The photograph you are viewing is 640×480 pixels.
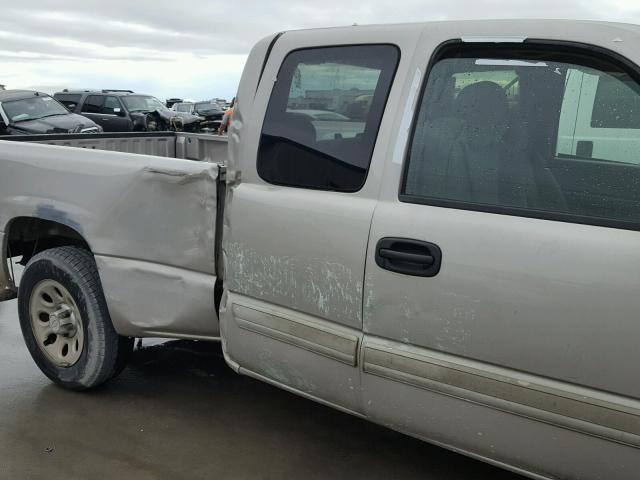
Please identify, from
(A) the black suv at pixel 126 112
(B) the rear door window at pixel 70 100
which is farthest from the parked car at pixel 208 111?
(B) the rear door window at pixel 70 100

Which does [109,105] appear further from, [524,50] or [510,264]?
[510,264]

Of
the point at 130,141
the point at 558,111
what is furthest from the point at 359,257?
the point at 130,141

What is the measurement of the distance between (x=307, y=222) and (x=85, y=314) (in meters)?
1.58

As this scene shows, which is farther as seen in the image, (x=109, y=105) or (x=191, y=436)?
(x=109, y=105)

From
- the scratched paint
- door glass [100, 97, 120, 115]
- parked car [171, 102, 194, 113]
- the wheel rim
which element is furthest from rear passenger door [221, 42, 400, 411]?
parked car [171, 102, 194, 113]

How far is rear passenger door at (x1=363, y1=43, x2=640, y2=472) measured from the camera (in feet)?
6.75

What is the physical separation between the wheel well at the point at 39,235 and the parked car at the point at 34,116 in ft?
36.9

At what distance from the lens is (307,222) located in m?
2.66

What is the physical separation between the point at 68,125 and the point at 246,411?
13.0 meters

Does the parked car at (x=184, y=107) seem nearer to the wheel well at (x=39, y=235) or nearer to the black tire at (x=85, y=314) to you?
the wheel well at (x=39, y=235)

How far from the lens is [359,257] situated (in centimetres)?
250

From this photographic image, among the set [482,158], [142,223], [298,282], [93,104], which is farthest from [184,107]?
[482,158]

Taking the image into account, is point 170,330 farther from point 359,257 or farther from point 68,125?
point 68,125

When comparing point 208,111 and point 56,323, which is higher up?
point 56,323
